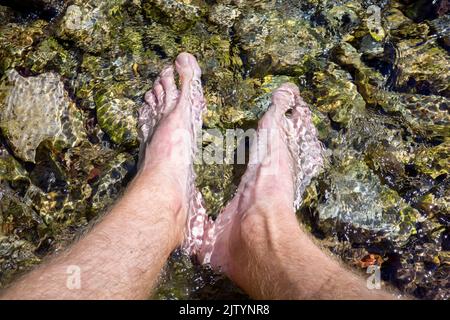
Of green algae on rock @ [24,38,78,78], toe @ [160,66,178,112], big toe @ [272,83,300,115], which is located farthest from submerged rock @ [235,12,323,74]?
green algae on rock @ [24,38,78,78]

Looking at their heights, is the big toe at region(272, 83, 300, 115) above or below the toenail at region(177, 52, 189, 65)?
below

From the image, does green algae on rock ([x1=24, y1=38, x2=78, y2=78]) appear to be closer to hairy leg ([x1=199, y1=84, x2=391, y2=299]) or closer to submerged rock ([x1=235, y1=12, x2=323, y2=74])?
submerged rock ([x1=235, y1=12, x2=323, y2=74])

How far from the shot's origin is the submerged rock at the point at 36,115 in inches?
117

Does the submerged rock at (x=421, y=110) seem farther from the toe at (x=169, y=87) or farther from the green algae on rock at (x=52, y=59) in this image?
the green algae on rock at (x=52, y=59)

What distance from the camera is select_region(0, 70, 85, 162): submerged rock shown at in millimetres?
2967

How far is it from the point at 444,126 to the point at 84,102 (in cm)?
228

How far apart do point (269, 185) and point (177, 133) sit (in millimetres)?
638

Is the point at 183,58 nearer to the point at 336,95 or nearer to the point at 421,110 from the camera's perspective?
the point at 336,95

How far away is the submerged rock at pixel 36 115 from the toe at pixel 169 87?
0.55 meters

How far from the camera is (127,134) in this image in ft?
10.0

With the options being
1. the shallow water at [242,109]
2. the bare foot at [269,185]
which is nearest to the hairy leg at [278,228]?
the bare foot at [269,185]

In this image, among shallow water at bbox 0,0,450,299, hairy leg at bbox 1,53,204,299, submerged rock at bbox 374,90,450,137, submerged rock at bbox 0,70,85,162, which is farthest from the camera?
submerged rock at bbox 374,90,450,137
